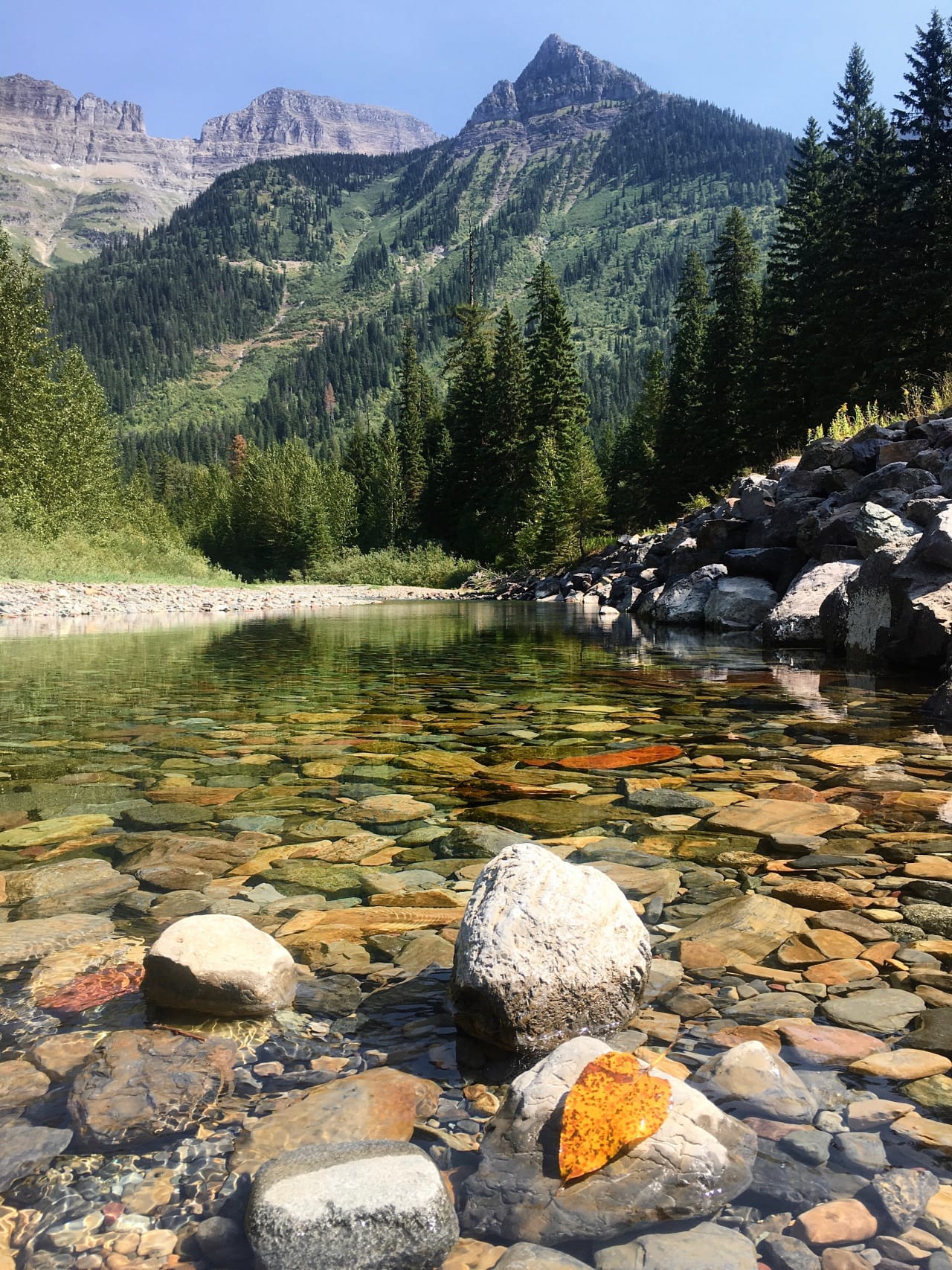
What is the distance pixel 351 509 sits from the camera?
233 ft

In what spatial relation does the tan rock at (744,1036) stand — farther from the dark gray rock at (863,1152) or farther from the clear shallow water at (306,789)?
the dark gray rock at (863,1152)

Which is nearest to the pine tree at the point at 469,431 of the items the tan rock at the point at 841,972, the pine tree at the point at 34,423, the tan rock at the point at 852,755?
the pine tree at the point at 34,423

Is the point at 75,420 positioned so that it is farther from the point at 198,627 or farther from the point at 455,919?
the point at 455,919

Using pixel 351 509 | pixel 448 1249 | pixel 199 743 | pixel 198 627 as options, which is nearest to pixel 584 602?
pixel 198 627

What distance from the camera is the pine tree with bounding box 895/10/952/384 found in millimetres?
26188

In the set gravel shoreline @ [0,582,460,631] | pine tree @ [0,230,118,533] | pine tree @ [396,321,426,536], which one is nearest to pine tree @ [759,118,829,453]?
gravel shoreline @ [0,582,460,631]

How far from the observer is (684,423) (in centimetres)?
4175

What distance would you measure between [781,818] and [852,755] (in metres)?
1.53

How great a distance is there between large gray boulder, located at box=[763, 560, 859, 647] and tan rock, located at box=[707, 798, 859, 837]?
8.16 meters

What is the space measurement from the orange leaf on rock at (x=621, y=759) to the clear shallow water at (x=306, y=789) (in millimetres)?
130

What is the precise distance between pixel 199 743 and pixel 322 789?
1.71 m

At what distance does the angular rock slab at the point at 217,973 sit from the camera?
234 centimetres

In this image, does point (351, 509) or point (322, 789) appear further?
point (351, 509)

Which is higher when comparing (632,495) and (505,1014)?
(632,495)
